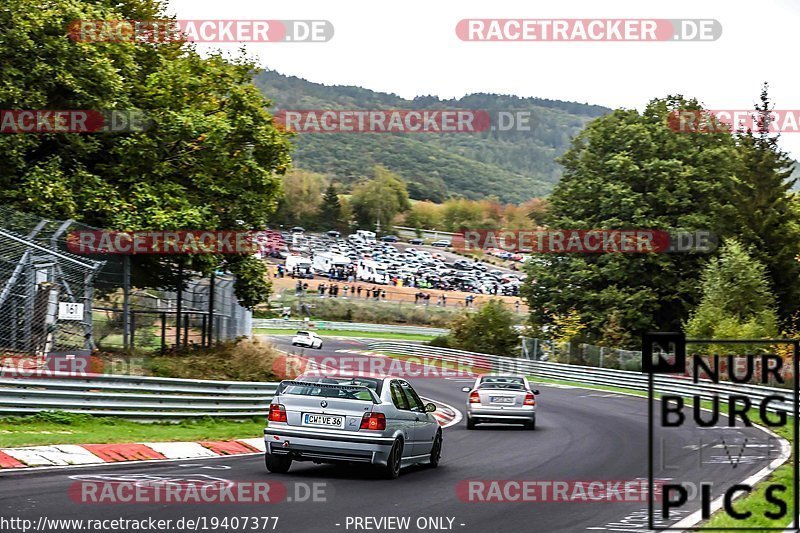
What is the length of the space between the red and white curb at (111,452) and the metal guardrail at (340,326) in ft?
218

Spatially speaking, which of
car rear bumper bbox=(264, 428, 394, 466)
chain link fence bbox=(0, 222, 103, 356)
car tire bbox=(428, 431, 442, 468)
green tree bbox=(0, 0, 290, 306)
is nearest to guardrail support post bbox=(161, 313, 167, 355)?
green tree bbox=(0, 0, 290, 306)

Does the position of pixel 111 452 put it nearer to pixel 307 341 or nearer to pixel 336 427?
pixel 336 427

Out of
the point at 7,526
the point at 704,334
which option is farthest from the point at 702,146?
the point at 7,526

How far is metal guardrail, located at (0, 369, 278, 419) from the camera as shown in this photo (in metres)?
19.2

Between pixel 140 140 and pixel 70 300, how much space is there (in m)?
7.23

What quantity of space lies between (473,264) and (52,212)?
104190mm

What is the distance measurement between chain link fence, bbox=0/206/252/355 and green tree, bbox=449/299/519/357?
3676cm

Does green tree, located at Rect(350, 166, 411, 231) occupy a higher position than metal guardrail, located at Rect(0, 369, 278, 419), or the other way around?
green tree, located at Rect(350, 166, 411, 231)

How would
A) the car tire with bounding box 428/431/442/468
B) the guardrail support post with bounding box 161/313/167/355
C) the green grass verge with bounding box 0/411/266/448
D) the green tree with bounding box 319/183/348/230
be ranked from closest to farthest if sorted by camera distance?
the car tire with bounding box 428/431/442/468 < the green grass verge with bounding box 0/411/266/448 < the guardrail support post with bounding box 161/313/167/355 < the green tree with bounding box 319/183/348/230

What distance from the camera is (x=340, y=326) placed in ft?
294

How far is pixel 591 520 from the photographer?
11.3m

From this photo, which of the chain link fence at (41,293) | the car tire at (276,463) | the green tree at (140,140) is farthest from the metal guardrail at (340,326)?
the car tire at (276,463)

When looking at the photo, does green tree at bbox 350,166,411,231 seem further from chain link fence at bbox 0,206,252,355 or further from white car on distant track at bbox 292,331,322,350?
chain link fence at bbox 0,206,252,355

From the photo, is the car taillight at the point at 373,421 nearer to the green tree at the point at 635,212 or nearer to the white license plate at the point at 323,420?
the white license plate at the point at 323,420
